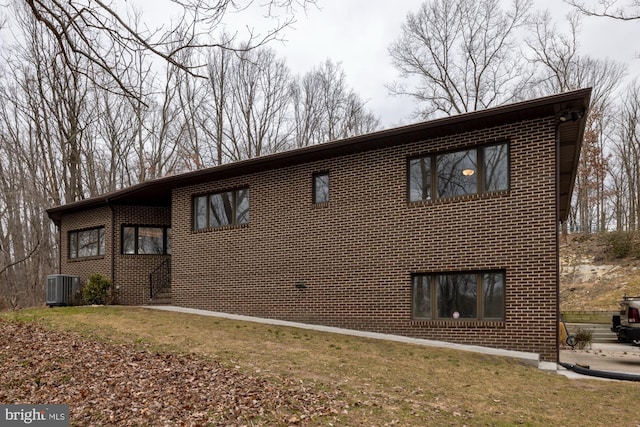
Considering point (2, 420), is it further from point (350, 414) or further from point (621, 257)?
point (621, 257)

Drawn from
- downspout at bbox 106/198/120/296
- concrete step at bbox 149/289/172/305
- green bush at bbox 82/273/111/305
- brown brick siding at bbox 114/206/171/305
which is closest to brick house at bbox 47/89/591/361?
concrete step at bbox 149/289/172/305

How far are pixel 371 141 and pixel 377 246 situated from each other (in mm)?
2516

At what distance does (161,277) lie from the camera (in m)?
17.4

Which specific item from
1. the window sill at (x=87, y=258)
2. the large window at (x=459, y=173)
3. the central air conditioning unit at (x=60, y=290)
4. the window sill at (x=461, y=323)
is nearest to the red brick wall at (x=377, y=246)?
the window sill at (x=461, y=323)

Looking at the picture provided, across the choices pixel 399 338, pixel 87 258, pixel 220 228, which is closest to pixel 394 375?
pixel 399 338

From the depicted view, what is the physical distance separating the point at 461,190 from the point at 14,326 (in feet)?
33.3

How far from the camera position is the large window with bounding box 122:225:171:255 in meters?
17.3

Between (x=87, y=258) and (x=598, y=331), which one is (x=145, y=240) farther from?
(x=598, y=331)

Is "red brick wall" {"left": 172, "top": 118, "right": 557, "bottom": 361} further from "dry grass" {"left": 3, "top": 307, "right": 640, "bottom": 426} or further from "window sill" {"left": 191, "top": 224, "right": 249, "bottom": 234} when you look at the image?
"dry grass" {"left": 3, "top": 307, "right": 640, "bottom": 426}

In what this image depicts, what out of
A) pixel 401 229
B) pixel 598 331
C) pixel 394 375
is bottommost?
pixel 598 331

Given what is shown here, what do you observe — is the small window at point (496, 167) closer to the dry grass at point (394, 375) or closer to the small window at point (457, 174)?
the small window at point (457, 174)

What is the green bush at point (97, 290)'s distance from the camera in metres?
16.2

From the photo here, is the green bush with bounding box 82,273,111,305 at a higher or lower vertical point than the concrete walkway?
higher
